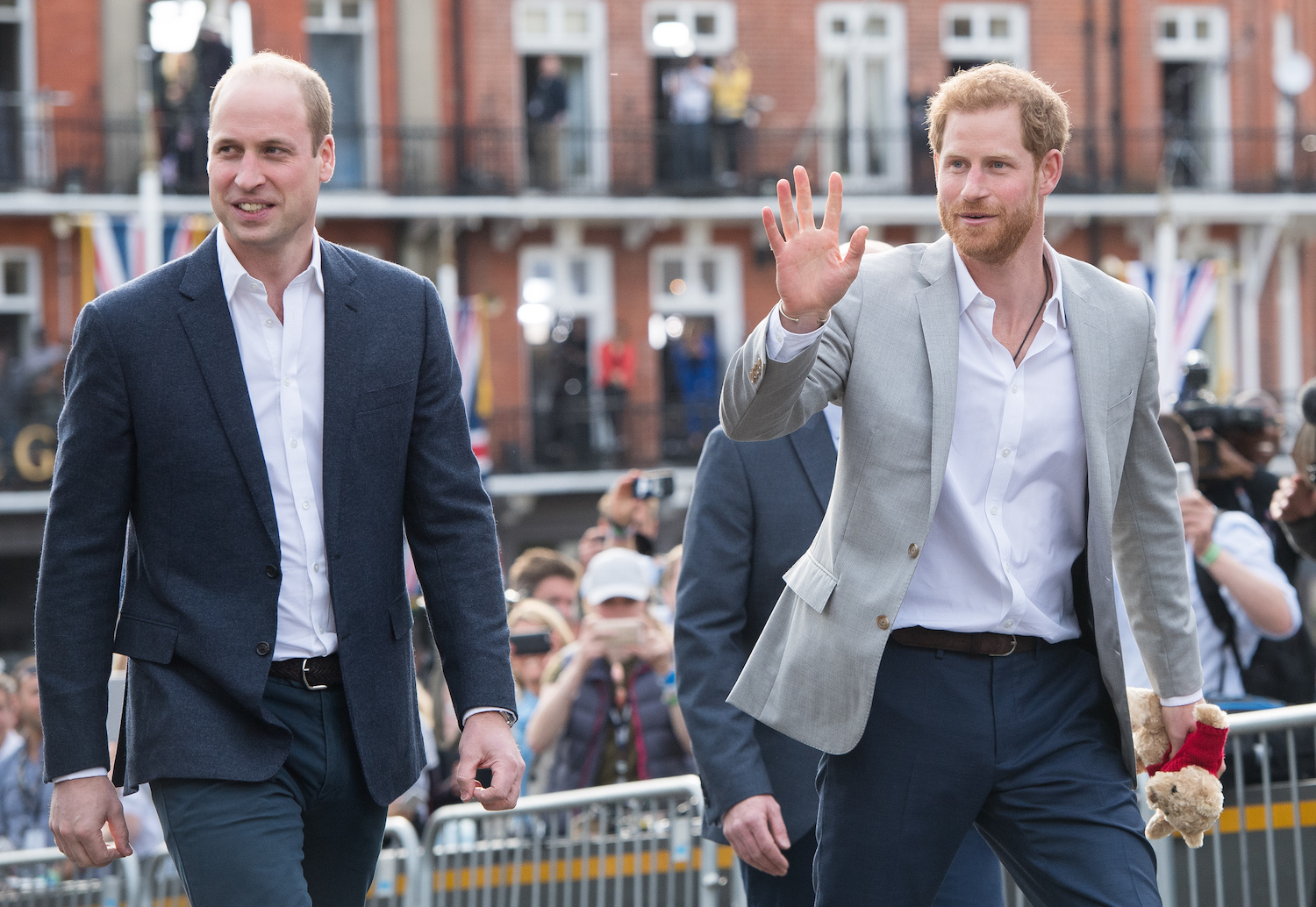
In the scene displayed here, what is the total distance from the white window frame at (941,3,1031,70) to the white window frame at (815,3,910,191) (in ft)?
2.73

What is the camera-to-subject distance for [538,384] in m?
24.2

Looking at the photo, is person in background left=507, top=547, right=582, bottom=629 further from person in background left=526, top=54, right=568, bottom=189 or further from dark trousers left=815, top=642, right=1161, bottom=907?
person in background left=526, top=54, right=568, bottom=189

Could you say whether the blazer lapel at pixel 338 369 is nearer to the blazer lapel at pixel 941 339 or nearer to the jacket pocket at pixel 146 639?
the jacket pocket at pixel 146 639

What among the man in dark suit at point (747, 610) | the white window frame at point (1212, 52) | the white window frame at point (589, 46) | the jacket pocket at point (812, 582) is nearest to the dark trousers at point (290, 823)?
the jacket pocket at point (812, 582)

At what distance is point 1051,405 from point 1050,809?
0.79 metres

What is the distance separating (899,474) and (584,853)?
336 centimetres

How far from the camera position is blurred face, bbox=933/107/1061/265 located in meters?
3.34

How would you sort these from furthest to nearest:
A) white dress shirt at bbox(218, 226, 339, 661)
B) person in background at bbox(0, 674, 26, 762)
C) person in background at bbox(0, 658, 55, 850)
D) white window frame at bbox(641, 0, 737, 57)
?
1. white window frame at bbox(641, 0, 737, 57)
2. person in background at bbox(0, 674, 26, 762)
3. person in background at bbox(0, 658, 55, 850)
4. white dress shirt at bbox(218, 226, 339, 661)

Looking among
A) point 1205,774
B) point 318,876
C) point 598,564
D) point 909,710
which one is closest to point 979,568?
point 909,710

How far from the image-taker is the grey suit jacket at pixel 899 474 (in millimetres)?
3262

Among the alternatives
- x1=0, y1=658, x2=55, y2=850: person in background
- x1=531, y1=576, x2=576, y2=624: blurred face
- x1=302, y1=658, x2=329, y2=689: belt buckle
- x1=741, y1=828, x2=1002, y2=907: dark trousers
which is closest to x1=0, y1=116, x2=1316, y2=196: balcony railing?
x1=531, y1=576, x2=576, y2=624: blurred face

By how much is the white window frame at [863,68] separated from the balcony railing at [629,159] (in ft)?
0.13

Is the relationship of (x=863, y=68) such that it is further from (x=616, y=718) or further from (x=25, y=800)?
(x=616, y=718)

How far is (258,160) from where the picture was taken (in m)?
3.27
